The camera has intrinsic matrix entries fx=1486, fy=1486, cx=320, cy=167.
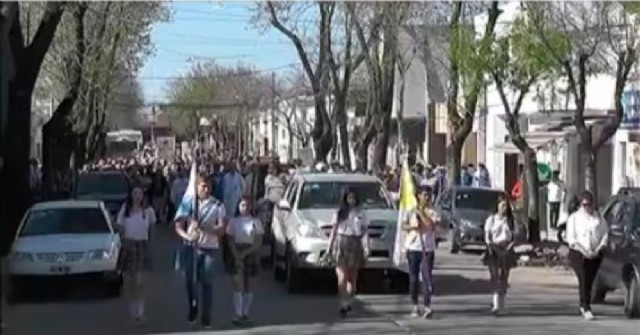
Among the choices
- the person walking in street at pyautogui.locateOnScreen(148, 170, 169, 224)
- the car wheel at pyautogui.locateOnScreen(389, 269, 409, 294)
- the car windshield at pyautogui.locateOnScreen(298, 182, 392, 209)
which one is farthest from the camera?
the person walking in street at pyautogui.locateOnScreen(148, 170, 169, 224)

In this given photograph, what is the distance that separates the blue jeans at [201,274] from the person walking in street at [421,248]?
2.56m

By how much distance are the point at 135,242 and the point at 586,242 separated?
593cm

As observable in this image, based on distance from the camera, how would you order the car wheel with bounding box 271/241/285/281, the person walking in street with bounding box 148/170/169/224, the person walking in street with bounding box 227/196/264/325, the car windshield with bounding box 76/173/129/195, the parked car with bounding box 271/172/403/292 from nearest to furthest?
the person walking in street with bounding box 227/196/264/325
the parked car with bounding box 271/172/403/292
the car wheel with bounding box 271/241/285/281
the car windshield with bounding box 76/173/129/195
the person walking in street with bounding box 148/170/169/224

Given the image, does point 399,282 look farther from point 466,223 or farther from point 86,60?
point 86,60

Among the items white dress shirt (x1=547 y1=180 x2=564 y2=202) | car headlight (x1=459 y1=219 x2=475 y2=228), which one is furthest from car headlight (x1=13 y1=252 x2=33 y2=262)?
white dress shirt (x1=547 y1=180 x2=564 y2=202)

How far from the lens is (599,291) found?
68.7 ft

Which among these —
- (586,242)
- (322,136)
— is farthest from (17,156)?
(322,136)

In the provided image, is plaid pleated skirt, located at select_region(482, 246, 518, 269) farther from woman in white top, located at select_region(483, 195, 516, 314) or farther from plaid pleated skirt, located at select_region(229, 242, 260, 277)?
plaid pleated skirt, located at select_region(229, 242, 260, 277)

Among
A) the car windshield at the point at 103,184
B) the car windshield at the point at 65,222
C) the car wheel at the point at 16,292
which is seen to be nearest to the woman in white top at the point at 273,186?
the car windshield at the point at 103,184

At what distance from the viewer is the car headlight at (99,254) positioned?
874 inches

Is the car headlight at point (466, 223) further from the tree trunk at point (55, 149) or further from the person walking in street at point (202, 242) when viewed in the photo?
the person walking in street at point (202, 242)

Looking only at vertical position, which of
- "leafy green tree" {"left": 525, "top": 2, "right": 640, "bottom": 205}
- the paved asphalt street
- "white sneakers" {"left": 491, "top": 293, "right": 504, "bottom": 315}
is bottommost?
the paved asphalt street

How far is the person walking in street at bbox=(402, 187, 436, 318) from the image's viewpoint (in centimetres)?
1894

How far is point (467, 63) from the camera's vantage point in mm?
34312
